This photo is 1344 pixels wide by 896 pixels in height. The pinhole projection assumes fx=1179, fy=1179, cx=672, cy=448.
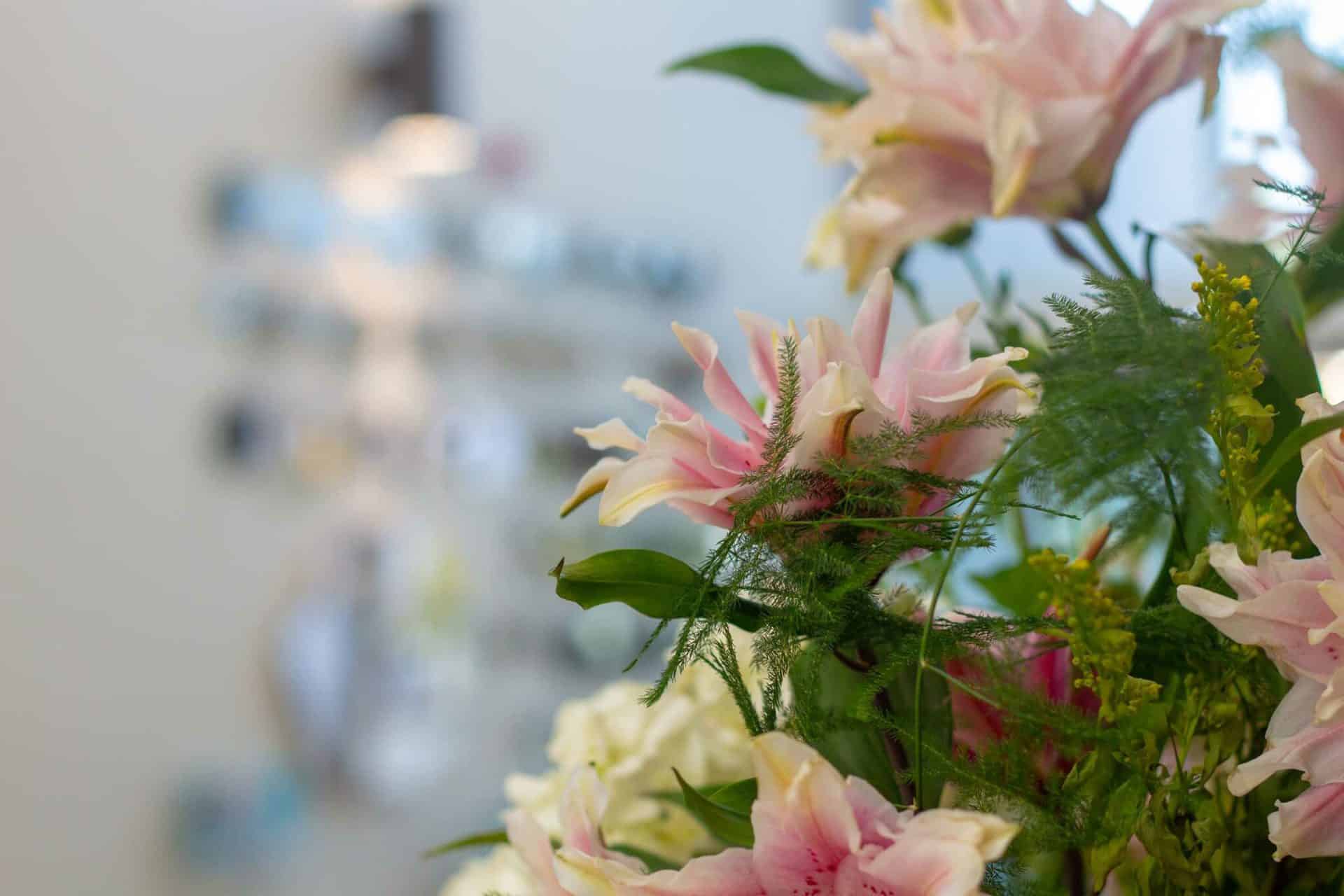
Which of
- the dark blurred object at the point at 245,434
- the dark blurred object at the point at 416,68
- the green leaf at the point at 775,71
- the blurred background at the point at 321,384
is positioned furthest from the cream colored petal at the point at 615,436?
the dark blurred object at the point at 416,68

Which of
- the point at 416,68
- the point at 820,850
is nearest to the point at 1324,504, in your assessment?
the point at 820,850

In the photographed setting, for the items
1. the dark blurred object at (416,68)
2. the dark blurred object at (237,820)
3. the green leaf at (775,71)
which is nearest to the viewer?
the green leaf at (775,71)

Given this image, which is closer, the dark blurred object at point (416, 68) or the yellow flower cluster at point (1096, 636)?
the yellow flower cluster at point (1096, 636)

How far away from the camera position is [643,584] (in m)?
0.23

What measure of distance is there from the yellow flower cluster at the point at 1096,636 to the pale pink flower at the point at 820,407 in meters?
0.04

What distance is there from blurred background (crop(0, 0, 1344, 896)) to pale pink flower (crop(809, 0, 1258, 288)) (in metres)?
1.36

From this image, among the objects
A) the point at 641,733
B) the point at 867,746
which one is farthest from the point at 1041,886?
the point at 641,733

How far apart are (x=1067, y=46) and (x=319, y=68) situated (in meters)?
1.78

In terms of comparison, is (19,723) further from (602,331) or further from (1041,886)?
(1041,886)

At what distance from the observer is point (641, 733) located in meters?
0.38

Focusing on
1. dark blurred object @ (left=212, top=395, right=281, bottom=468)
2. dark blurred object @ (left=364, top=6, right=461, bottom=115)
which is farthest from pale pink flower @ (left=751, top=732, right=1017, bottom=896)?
dark blurred object @ (left=364, top=6, right=461, bottom=115)

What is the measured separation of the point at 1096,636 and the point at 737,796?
89mm

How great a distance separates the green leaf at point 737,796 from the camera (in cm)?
25

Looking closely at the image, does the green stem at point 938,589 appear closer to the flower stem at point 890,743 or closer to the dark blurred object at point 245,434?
the flower stem at point 890,743
